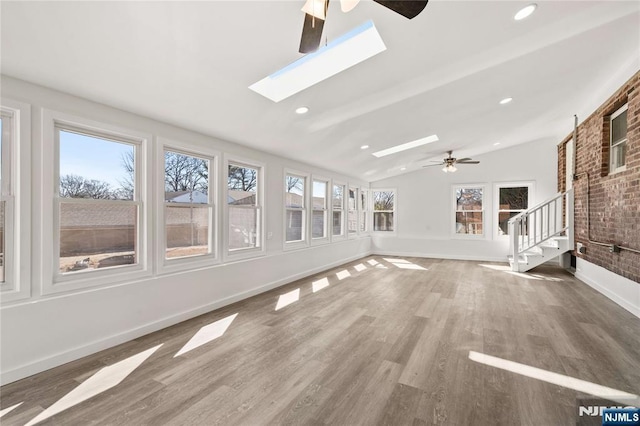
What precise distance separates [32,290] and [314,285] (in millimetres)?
3843

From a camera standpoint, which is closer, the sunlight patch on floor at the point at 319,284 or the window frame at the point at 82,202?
the window frame at the point at 82,202

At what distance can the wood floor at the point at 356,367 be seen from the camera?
1.90m

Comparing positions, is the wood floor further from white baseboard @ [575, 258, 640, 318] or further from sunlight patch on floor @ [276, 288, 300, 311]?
white baseboard @ [575, 258, 640, 318]

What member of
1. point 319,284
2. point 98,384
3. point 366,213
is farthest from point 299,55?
point 366,213

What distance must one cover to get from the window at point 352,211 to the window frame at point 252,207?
12.6ft

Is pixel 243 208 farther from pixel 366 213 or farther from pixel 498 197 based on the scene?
pixel 498 197

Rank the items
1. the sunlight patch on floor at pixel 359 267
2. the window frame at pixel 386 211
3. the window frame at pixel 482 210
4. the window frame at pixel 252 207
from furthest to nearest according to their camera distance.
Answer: the window frame at pixel 386 211 → the window frame at pixel 482 210 → the sunlight patch on floor at pixel 359 267 → the window frame at pixel 252 207

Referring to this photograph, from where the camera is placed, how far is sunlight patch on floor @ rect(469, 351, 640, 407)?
2045 mm

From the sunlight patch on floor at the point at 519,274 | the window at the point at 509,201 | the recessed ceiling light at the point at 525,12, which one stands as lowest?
the sunlight patch on floor at the point at 519,274

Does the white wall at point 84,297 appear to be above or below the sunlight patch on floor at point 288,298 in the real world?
above

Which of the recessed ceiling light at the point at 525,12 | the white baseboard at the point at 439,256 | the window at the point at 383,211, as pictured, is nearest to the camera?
the recessed ceiling light at the point at 525,12

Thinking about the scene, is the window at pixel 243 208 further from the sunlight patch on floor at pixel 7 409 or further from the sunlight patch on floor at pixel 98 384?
the sunlight patch on floor at pixel 7 409

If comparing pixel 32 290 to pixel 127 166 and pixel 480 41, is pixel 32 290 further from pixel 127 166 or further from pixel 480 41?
pixel 480 41

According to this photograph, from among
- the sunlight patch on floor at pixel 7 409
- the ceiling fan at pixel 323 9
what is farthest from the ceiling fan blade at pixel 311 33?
the sunlight patch on floor at pixel 7 409
